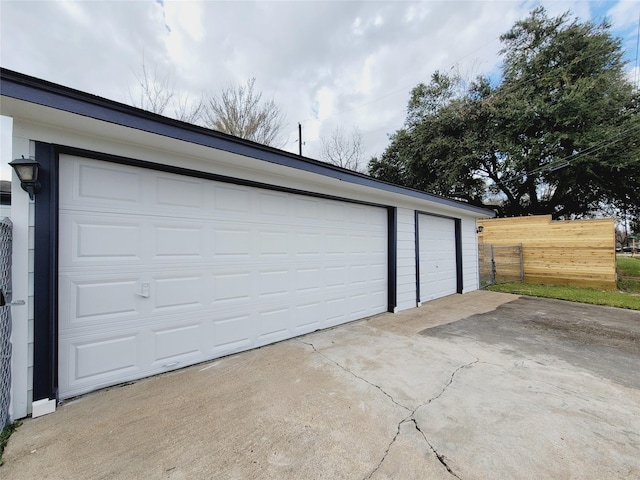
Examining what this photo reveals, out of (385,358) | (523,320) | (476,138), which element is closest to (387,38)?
(476,138)

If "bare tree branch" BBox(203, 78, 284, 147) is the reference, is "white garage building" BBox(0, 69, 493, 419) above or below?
below

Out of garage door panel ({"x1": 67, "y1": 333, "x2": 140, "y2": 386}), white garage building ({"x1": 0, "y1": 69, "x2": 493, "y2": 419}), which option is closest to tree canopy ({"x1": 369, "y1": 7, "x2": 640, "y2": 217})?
white garage building ({"x1": 0, "y1": 69, "x2": 493, "y2": 419})

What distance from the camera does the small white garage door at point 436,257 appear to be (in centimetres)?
639

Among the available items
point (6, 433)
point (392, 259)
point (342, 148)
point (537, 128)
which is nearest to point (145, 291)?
point (6, 433)

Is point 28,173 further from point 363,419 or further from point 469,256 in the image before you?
point 469,256

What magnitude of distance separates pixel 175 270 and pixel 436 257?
19.5ft

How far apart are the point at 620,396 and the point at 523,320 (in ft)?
8.85

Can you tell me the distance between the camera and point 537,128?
38.5 ft

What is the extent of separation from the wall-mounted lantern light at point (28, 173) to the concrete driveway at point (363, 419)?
1.87 metres

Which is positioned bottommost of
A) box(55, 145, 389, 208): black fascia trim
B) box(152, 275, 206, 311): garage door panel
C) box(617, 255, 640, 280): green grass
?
box(617, 255, 640, 280): green grass

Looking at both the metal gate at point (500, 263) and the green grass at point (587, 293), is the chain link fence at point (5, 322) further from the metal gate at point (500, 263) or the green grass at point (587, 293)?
the metal gate at point (500, 263)

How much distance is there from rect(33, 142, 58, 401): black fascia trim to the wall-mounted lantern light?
2.1 inches

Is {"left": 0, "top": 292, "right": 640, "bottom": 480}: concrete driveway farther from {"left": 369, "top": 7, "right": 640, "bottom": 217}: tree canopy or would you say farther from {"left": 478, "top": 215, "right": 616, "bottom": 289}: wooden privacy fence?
{"left": 369, "top": 7, "right": 640, "bottom": 217}: tree canopy

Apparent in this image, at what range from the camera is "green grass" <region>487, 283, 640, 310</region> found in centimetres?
613
